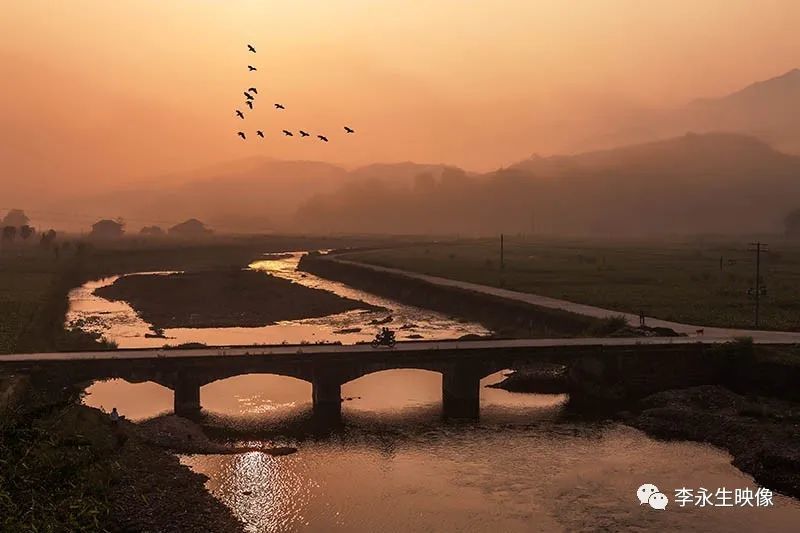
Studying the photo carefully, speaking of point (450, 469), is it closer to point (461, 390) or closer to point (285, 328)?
point (461, 390)

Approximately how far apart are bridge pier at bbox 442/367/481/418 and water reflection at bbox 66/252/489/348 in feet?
90.5

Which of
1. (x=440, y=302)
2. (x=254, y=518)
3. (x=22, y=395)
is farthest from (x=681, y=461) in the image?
(x=440, y=302)

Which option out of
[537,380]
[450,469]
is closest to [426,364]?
[537,380]

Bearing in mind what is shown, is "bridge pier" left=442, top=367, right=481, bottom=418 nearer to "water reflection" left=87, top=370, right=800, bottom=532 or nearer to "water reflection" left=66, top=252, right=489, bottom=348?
"water reflection" left=87, top=370, right=800, bottom=532

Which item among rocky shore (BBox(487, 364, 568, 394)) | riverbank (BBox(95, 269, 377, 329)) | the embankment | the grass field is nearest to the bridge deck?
rocky shore (BBox(487, 364, 568, 394))

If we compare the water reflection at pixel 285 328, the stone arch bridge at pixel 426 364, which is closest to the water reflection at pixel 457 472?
the stone arch bridge at pixel 426 364

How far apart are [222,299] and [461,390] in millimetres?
89706

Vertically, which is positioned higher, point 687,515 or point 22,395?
point 22,395

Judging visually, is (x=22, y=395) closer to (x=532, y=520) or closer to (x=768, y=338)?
(x=532, y=520)

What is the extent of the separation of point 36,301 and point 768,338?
99.5m

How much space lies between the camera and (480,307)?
117 metres

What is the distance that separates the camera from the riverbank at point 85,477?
29.0 metres

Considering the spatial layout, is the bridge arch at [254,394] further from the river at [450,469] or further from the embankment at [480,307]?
the embankment at [480,307]

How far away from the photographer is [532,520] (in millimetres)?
41375
